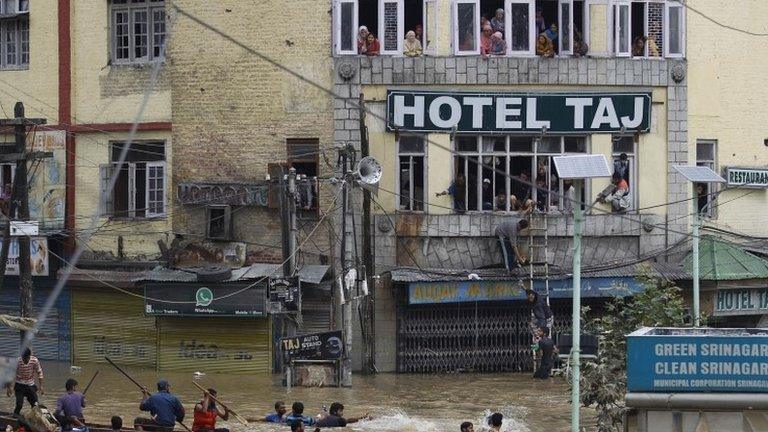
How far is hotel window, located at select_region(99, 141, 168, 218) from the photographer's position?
3147 cm

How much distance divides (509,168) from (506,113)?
1.05 m

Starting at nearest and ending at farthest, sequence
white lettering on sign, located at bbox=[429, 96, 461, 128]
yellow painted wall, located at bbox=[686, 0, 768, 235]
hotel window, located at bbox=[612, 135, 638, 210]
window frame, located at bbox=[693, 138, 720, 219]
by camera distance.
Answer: white lettering on sign, located at bbox=[429, 96, 461, 128] < hotel window, located at bbox=[612, 135, 638, 210] < yellow painted wall, located at bbox=[686, 0, 768, 235] < window frame, located at bbox=[693, 138, 720, 219]

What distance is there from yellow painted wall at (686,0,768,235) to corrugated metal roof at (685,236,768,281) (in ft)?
1.94

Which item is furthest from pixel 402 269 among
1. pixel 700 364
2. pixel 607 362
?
pixel 700 364

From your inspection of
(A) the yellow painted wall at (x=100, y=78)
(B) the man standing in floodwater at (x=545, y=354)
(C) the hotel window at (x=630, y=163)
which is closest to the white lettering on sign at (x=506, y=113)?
(C) the hotel window at (x=630, y=163)

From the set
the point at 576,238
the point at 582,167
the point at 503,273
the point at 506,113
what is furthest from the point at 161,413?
the point at 506,113

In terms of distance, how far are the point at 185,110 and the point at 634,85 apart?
856cm

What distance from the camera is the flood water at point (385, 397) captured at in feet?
81.8

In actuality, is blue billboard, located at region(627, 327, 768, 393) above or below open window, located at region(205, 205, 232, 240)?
below

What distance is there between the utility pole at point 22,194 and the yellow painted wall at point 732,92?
491 inches

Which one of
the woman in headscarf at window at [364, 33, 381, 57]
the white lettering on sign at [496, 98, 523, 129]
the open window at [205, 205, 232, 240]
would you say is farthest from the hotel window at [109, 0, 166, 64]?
the white lettering on sign at [496, 98, 523, 129]

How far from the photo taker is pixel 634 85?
3106 cm

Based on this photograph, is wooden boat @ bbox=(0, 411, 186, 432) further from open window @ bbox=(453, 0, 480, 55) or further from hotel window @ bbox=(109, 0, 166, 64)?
open window @ bbox=(453, 0, 480, 55)

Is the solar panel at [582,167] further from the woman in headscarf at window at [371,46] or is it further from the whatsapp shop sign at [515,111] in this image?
the woman in headscarf at window at [371,46]
